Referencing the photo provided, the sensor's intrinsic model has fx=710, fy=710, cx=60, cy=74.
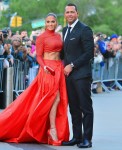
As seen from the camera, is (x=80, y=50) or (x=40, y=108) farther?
(x=40, y=108)

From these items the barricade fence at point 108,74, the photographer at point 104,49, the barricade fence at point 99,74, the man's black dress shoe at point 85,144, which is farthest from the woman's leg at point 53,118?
the photographer at point 104,49

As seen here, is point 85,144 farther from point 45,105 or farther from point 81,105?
point 45,105

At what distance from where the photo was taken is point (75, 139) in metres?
10.1

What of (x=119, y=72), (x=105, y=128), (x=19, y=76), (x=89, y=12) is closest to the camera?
(x=105, y=128)

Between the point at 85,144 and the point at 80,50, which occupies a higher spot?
the point at 80,50

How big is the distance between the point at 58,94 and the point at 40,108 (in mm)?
330

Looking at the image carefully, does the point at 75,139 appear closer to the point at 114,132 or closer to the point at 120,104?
the point at 114,132

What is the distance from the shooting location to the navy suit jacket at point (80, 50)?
9719 millimetres

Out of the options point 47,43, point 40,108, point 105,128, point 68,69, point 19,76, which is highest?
point 47,43

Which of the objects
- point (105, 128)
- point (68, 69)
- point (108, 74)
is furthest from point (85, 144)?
point (108, 74)

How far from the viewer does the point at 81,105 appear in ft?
32.3

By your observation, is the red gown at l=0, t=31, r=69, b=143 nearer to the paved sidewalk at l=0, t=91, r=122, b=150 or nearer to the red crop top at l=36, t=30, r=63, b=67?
the red crop top at l=36, t=30, r=63, b=67

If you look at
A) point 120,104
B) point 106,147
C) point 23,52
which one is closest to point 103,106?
point 120,104

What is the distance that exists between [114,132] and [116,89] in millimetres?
11799
